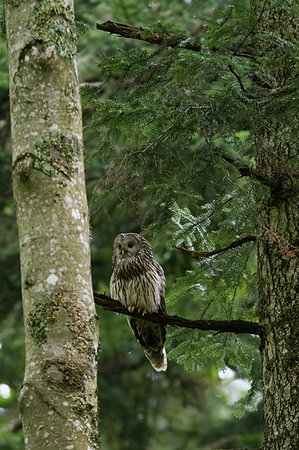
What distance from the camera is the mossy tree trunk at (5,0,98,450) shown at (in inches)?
112

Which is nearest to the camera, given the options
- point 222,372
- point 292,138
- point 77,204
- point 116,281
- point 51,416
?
point 51,416

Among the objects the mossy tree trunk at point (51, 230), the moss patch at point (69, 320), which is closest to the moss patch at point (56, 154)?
the mossy tree trunk at point (51, 230)

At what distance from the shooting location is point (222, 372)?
5539 millimetres

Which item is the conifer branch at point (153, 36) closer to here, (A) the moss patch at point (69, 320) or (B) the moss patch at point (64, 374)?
(A) the moss patch at point (69, 320)

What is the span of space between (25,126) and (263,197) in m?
2.09

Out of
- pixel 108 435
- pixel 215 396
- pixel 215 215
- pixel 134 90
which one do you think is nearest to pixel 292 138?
pixel 215 215

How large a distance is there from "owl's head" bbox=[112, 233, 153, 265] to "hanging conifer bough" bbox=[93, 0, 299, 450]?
508 millimetres

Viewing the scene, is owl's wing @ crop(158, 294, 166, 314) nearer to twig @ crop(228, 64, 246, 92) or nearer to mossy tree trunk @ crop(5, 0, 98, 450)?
twig @ crop(228, 64, 246, 92)

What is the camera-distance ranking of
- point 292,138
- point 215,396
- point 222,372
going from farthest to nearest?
point 215,396, point 222,372, point 292,138

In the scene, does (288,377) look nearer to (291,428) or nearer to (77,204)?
(291,428)

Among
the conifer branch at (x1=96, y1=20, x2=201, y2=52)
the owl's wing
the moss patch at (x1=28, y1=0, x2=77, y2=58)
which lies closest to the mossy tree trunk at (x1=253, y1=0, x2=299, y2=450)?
the conifer branch at (x1=96, y1=20, x2=201, y2=52)

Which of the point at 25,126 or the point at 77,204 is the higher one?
the point at 25,126

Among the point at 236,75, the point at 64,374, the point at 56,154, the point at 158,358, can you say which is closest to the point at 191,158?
the point at 236,75

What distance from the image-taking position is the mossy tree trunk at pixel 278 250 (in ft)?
14.2
